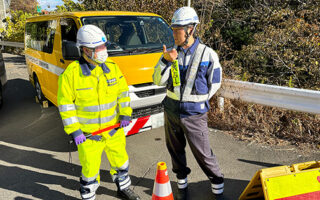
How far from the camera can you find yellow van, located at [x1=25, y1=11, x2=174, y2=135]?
412cm

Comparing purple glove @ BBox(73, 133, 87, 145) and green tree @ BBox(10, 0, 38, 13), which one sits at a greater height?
green tree @ BBox(10, 0, 38, 13)

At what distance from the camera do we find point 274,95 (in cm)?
A: 436

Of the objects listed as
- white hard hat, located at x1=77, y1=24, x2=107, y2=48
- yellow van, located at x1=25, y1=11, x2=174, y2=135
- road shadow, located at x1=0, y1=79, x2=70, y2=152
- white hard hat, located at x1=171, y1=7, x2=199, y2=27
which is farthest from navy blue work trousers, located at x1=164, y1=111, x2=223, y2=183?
road shadow, located at x1=0, y1=79, x2=70, y2=152

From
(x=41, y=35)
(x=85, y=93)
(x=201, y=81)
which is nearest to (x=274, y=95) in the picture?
(x=201, y=81)

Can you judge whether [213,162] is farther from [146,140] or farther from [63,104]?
[146,140]

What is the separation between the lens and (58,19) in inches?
199

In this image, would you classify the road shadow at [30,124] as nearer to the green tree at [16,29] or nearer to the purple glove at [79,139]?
the purple glove at [79,139]

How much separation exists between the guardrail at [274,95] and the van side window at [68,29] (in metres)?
2.76

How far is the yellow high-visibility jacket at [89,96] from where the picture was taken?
265 cm

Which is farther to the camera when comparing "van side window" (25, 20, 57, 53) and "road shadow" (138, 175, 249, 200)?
"van side window" (25, 20, 57, 53)

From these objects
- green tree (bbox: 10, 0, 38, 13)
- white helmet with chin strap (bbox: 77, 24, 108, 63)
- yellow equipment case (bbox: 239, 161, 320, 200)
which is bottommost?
yellow equipment case (bbox: 239, 161, 320, 200)

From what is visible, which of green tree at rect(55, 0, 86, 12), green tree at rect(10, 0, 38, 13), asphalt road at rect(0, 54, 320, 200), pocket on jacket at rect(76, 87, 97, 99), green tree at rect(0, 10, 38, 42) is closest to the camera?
pocket on jacket at rect(76, 87, 97, 99)

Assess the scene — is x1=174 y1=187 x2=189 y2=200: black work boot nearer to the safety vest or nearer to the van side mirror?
the safety vest

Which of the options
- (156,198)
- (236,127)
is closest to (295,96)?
(236,127)
